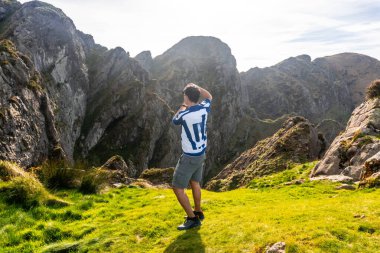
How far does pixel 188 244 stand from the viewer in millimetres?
9383

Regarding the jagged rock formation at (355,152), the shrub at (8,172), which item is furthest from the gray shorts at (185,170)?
the jagged rock formation at (355,152)

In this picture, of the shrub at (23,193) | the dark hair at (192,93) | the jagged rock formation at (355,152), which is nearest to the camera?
the dark hair at (192,93)

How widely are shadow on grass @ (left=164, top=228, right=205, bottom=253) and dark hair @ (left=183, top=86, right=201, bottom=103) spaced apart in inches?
Result: 157

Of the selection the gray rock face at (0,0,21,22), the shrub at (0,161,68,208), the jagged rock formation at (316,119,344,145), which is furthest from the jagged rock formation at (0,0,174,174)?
the shrub at (0,161,68,208)

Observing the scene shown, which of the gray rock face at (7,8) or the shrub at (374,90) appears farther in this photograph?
the gray rock face at (7,8)

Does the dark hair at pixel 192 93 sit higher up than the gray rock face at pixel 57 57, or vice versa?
the gray rock face at pixel 57 57

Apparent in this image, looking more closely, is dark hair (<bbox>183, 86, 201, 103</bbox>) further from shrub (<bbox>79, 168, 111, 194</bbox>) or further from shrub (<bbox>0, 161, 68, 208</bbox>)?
shrub (<bbox>79, 168, 111, 194</bbox>)

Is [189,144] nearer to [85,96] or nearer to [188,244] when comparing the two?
[188,244]

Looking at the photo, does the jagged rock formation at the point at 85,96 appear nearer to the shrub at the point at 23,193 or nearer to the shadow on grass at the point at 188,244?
the shrub at the point at 23,193

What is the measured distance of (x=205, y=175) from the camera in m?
183

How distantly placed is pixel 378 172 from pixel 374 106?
50.4 ft

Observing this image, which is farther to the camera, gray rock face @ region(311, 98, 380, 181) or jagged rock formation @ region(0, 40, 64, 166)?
jagged rock formation @ region(0, 40, 64, 166)

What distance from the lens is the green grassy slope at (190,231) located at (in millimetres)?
8594

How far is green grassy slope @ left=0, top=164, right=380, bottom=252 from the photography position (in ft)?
28.2
